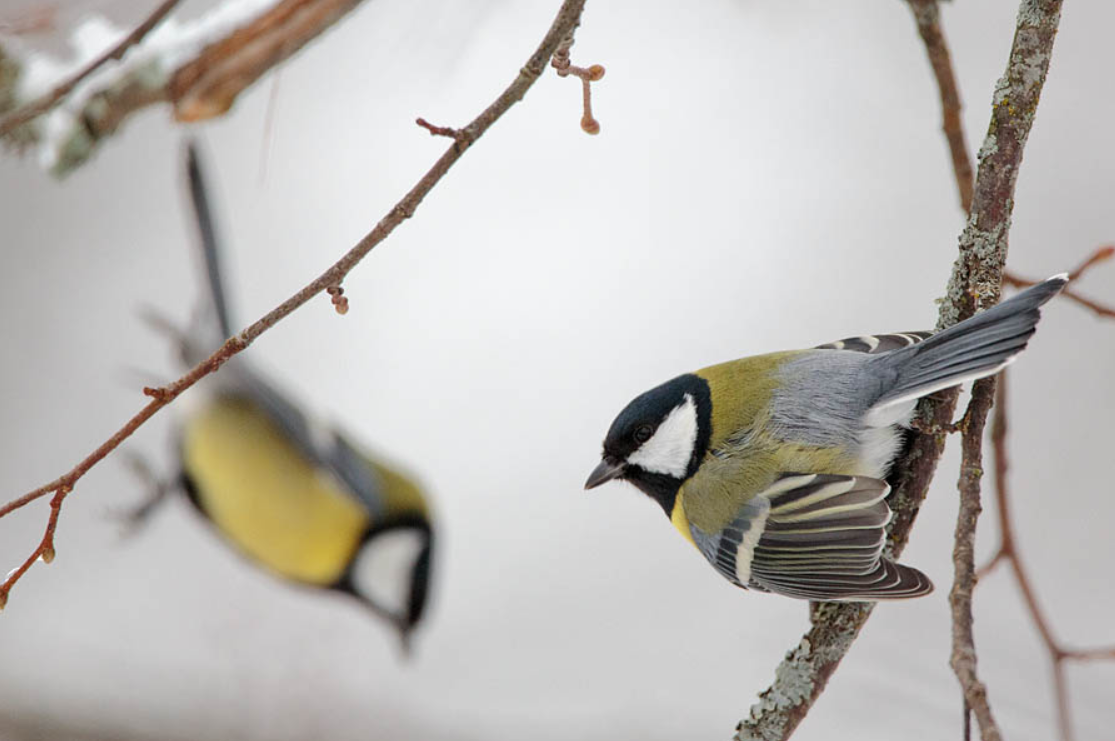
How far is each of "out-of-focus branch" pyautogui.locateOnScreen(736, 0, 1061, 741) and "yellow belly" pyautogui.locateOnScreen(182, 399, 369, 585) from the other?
1.02 metres

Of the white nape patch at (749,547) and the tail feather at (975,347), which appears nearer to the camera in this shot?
the tail feather at (975,347)

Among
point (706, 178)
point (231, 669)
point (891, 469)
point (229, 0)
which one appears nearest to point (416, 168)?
point (706, 178)

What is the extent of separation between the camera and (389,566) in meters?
1.59

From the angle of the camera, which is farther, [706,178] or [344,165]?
[344,165]

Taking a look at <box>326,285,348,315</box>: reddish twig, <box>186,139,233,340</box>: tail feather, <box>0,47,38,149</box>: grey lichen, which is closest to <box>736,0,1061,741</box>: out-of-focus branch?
<box>326,285,348,315</box>: reddish twig

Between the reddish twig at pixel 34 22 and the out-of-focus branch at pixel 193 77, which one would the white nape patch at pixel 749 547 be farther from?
A: the reddish twig at pixel 34 22

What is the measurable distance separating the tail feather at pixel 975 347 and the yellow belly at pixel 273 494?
1.07 meters

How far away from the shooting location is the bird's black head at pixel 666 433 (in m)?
0.82

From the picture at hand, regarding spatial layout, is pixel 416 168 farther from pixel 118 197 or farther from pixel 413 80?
pixel 118 197

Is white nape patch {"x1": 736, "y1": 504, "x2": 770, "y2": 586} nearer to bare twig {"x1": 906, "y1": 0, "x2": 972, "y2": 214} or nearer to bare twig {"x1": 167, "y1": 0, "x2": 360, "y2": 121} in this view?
bare twig {"x1": 906, "y1": 0, "x2": 972, "y2": 214}

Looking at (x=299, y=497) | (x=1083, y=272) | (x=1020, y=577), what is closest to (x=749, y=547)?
(x=1020, y=577)

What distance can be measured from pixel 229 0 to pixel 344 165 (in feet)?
2.28

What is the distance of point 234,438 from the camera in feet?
5.08

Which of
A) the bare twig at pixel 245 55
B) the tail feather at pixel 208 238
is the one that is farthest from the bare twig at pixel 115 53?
the tail feather at pixel 208 238
